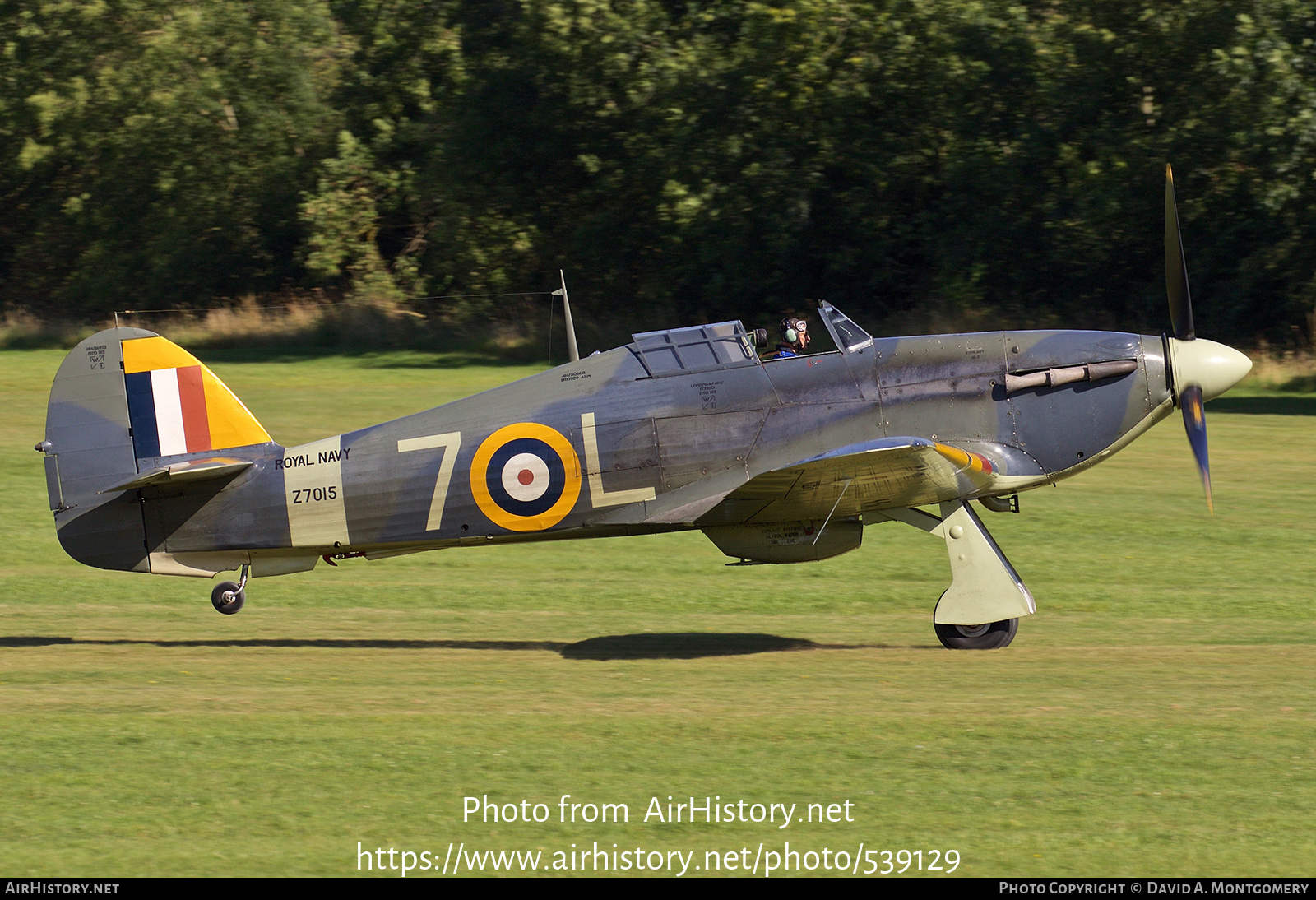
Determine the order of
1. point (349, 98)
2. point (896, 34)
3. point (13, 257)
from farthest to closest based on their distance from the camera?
point (13, 257)
point (349, 98)
point (896, 34)

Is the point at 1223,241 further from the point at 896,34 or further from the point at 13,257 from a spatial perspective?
the point at 13,257

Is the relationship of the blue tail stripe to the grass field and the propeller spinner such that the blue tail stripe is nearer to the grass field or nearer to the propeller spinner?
the grass field

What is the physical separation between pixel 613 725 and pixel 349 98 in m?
32.1

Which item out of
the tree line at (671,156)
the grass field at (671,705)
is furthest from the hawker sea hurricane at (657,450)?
the tree line at (671,156)

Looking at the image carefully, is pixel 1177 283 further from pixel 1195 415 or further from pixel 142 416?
pixel 142 416

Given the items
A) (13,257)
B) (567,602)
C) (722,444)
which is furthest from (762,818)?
(13,257)

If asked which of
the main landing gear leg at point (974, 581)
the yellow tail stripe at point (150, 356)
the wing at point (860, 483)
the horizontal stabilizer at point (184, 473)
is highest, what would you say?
the yellow tail stripe at point (150, 356)

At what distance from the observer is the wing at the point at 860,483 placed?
8.91 metres

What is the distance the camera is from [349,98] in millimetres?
37219

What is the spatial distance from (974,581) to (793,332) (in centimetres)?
219

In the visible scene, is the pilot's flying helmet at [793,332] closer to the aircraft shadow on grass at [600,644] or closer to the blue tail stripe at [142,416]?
the aircraft shadow on grass at [600,644]

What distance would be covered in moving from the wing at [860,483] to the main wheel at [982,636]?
3.29 ft

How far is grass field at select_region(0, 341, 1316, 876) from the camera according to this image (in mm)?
6309

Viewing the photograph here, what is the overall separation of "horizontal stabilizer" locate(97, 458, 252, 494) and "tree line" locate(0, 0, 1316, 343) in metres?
21.2
